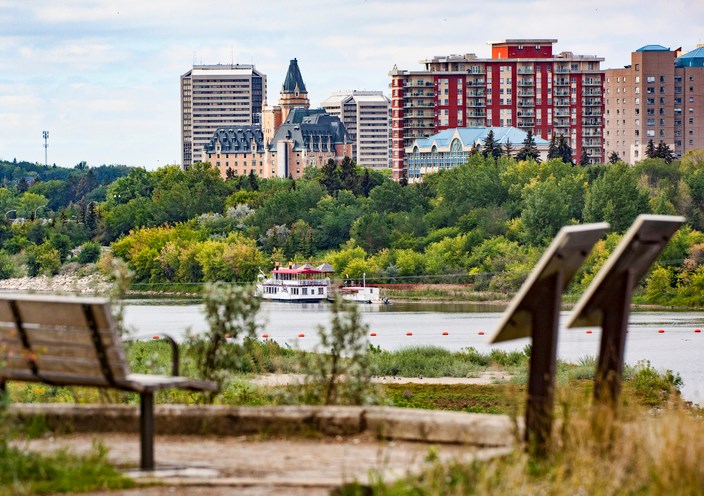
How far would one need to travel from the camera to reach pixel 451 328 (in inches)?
2334

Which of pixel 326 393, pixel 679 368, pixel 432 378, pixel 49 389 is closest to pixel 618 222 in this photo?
pixel 679 368

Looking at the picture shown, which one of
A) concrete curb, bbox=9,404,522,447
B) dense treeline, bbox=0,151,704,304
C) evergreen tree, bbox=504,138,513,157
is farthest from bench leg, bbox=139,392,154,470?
evergreen tree, bbox=504,138,513,157

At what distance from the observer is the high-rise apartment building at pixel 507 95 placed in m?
156

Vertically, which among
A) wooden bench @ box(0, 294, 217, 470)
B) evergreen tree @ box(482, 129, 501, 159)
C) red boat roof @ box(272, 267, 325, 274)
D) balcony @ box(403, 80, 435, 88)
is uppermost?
balcony @ box(403, 80, 435, 88)

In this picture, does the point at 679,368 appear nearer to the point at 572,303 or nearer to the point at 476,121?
the point at 572,303

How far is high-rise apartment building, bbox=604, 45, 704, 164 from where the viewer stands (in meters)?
189

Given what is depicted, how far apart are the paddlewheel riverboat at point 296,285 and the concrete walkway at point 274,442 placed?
77327mm

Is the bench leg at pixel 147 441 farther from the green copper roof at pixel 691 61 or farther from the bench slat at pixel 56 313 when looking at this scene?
the green copper roof at pixel 691 61

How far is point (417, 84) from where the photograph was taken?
154m

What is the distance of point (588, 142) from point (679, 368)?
429 ft

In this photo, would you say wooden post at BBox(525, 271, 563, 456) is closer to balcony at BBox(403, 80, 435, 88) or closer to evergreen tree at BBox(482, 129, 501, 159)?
evergreen tree at BBox(482, 129, 501, 159)

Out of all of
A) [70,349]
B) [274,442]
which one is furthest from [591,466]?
[70,349]

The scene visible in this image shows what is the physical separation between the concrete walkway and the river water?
17.8 metres

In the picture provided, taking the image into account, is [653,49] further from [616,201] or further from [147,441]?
[147,441]
